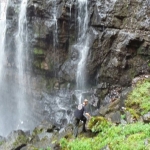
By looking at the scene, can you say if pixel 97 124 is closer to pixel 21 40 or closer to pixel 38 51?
pixel 38 51

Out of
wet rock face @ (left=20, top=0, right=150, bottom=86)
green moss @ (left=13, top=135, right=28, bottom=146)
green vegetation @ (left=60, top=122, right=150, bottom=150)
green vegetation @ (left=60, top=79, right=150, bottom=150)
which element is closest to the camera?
green vegetation @ (left=60, top=122, right=150, bottom=150)

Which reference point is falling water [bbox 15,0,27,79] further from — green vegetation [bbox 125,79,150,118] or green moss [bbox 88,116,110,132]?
green moss [bbox 88,116,110,132]

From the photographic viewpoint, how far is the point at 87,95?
71.1ft

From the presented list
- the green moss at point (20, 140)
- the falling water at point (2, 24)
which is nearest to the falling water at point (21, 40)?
the falling water at point (2, 24)

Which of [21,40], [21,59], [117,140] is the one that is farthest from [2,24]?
[117,140]

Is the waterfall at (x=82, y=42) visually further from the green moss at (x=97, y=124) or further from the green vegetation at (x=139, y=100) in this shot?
the green moss at (x=97, y=124)

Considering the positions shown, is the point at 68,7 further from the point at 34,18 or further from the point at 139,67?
the point at 139,67

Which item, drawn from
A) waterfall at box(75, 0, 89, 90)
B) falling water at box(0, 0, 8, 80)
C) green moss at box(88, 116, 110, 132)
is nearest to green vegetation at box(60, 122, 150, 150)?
green moss at box(88, 116, 110, 132)

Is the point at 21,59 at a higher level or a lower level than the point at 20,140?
higher

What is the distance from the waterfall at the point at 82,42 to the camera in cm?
2133

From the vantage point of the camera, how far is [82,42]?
21828 mm

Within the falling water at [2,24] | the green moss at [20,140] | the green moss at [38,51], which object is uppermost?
the falling water at [2,24]

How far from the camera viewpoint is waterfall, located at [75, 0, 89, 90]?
21.3m

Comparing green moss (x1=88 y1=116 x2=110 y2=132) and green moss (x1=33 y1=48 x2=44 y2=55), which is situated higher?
green moss (x1=33 y1=48 x2=44 y2=55)
